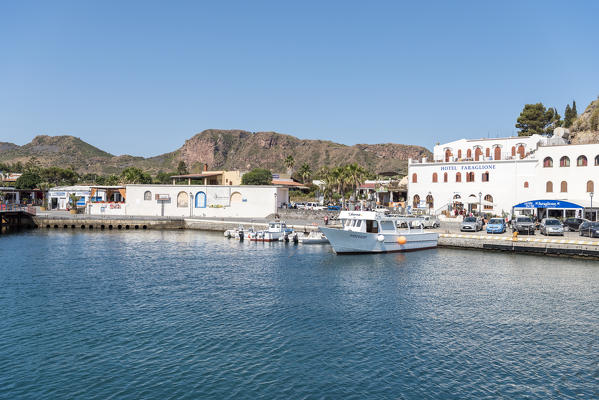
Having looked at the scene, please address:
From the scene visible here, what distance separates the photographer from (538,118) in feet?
327

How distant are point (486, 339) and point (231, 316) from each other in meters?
12.1

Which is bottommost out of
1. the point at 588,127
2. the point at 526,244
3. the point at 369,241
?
the point at 526,244

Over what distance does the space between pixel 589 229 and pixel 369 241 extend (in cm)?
2186

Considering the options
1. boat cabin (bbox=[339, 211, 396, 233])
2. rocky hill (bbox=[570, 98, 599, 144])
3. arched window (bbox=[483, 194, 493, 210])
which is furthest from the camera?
rocky hill (bbox=[570, 98, 599, 144])

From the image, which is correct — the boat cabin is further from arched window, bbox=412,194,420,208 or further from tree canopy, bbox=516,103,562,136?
tree canopy, bbox=516,103,562,136

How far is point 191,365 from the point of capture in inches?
675

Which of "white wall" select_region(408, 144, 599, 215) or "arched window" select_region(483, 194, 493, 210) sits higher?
"white wall" select_region(408, 144, 599, 215)

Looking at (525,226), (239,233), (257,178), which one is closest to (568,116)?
(525,226)

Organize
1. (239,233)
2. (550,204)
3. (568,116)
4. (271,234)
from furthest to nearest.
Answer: (568,116)
(239,233)
(550,204)
(271,234)

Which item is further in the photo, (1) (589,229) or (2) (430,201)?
(2) (430,201)

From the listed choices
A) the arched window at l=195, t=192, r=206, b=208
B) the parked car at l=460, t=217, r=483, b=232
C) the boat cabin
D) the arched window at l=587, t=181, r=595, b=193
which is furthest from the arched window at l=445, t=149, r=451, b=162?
the arched window at l=195, t=192, r=206, b=208

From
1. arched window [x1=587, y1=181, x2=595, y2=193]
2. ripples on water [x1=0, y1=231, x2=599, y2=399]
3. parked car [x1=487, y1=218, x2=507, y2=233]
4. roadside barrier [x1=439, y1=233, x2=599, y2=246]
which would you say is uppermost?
arched window [x1=587, y1=181, x2=595, y2=193]

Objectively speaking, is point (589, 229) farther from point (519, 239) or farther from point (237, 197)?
point (237, 197)

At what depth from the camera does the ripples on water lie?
15.8 metres
